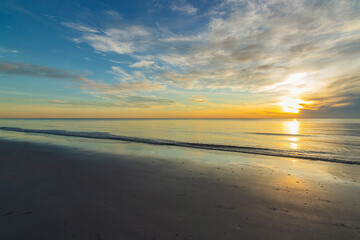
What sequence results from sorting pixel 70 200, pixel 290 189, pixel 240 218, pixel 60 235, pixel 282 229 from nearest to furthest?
1. pixel 60 235
2. pixel 282 229
3. pixel 240 218
4. pixel 70 200
5. pixel 290 189

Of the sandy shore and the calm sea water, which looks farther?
the calm sea water

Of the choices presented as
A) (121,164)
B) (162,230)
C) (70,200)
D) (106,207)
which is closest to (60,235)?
(106,207)

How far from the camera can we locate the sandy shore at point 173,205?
4816mm

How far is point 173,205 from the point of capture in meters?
6.33

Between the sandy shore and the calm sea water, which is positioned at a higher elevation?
the calm sea water

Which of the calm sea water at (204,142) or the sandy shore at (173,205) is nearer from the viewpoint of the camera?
the sandy shore at (173,205)

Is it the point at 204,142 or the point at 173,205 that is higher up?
the point at 204,142

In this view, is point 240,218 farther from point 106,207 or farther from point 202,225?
point 106,207

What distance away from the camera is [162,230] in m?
4.82

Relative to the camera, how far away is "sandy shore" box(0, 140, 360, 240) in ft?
15.8

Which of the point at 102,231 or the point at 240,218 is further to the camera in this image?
the point at 240,218

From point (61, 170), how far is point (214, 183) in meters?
9.35

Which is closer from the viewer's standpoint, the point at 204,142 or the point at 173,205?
the point at 173,205

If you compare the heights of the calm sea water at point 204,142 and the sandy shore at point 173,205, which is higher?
the calm sea water at point 204,142
